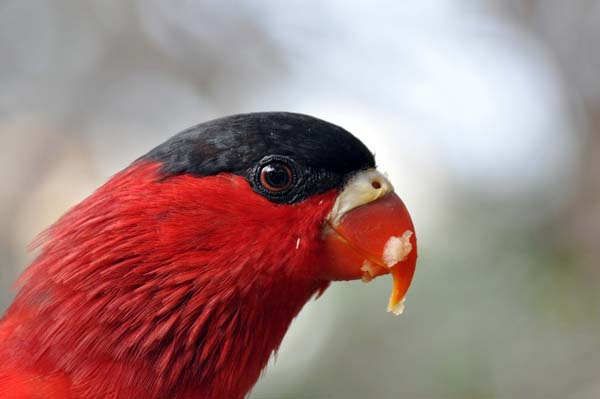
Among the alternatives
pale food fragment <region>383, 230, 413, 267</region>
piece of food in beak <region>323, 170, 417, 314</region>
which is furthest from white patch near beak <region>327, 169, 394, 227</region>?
pale food fragment <region>383, 230, 413, 267</region>

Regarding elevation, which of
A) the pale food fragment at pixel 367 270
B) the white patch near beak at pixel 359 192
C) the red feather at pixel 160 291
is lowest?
the red feather at pixel 160 291

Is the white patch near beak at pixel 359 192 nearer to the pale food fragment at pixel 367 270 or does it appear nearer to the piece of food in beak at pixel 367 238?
the piece of food in beak at pixel 367 238

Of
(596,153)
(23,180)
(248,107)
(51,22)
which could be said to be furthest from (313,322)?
(51,22)

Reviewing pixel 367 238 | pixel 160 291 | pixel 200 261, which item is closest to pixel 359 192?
pixel 367 238

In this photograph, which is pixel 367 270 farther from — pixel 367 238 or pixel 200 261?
pixel 200 261

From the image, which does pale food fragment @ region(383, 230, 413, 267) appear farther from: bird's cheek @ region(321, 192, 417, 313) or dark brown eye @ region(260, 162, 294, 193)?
dark brown eye @ region(260, 162, 294, 193)

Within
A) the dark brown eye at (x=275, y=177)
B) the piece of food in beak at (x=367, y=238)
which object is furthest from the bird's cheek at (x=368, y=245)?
the dark brown eye at (x=275, y=177)

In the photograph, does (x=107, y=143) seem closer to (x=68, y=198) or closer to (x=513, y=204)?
(x=68, y=198)
